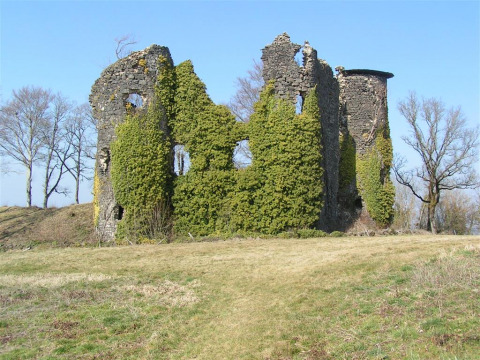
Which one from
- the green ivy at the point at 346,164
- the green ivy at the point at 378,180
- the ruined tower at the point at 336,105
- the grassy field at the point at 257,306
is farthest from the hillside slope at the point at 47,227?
the green ivy at the point at 378,180

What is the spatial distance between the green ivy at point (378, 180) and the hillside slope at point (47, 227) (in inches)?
559

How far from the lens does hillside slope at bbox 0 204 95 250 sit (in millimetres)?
24733

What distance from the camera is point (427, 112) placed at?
3488 centimetres

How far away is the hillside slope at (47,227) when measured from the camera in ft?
81.1

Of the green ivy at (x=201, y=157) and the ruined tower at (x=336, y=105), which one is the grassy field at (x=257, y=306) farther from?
the ruined tower at (x=336, y=105)

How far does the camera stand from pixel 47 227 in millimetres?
27172

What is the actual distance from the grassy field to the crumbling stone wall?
678cm

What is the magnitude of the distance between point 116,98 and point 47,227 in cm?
802

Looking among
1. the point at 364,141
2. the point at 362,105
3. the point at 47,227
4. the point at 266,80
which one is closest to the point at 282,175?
the point at 266,80

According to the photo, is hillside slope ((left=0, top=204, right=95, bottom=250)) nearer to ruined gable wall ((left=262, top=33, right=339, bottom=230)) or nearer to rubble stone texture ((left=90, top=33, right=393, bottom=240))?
rubble stone texture ((left=90, top=33, right=393, bottom=240))

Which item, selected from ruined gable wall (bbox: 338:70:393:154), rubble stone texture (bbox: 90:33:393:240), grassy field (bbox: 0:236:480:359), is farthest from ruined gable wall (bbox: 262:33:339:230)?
grassy field (bbox: 0:236:480:359)

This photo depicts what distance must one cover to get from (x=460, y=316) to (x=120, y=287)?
26.9 ft

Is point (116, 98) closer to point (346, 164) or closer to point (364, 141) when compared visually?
point (346, 164)

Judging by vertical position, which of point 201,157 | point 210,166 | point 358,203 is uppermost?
point 201,157
